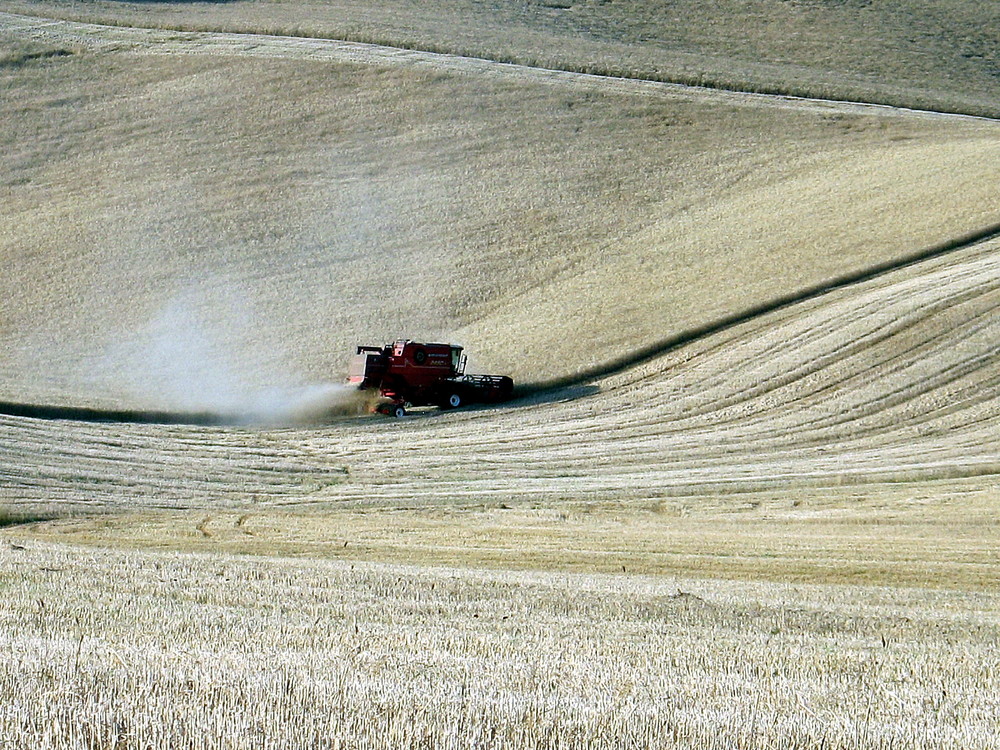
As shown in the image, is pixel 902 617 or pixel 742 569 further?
pixel 742 569

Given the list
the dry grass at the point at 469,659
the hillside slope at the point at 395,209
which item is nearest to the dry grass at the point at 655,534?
the dry grass at the point at 469,659

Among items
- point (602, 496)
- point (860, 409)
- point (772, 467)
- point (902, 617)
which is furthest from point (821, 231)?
point (902, 617)

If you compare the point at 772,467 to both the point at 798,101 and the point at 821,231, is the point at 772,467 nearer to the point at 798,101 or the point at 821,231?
the point at 821,231

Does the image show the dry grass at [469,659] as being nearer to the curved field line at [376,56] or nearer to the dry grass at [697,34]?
the curved field line at [376,56]

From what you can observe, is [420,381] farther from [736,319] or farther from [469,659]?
[469,659]

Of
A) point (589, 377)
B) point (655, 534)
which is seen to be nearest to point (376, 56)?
point (589, 377)

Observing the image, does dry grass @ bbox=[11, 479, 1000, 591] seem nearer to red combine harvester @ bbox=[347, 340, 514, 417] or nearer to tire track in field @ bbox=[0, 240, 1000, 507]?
tire track in field @ bbox=[0, 240, 1000, 507]

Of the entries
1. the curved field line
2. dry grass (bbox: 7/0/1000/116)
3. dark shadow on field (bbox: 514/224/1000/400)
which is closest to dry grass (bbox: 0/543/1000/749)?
dark shadow on field (bbox: 514/224/1000/400)

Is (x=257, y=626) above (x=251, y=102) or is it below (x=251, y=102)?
below
